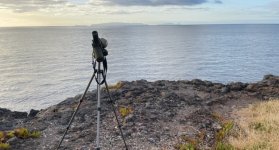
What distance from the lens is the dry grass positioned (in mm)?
13820

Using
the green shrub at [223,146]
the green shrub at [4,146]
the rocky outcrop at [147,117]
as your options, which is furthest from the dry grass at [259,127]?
the green shrub at [4,146]

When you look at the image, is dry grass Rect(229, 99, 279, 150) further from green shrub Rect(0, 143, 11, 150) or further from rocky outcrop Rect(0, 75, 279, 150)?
green shrub Rect(0, 143, 11, 150)

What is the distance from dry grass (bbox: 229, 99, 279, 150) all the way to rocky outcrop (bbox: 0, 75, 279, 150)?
103 centimetres

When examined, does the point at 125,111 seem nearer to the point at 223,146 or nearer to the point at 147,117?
the point at 147,117

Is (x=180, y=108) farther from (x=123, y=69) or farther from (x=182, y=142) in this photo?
(x=123, y=69)

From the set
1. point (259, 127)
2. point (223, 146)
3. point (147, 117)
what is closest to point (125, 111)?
point (147, 117)

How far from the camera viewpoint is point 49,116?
18391 mm

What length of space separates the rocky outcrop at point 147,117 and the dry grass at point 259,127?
1.03 metres

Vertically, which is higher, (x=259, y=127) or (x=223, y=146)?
(x=223, y=146)

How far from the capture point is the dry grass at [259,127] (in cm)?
1382

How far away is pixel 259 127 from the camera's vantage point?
55.1ft

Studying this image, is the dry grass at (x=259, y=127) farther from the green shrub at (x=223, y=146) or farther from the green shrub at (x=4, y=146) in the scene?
the green shrub at (x=4, y=146)

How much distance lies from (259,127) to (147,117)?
4917 mm

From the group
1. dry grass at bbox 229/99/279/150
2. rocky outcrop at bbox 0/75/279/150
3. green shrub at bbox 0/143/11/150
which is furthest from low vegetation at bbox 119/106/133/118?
green shrub at bbox 0/143/11/150
